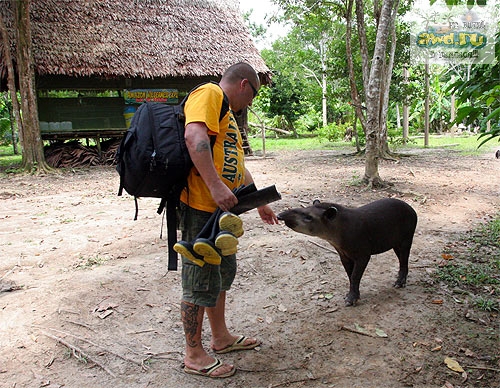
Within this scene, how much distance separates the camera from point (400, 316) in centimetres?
Answer: 316

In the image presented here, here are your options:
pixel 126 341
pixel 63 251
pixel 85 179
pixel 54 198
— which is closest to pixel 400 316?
pixel 126 341

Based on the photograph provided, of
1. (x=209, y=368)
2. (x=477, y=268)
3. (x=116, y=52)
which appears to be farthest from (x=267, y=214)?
(x=116, y=52)

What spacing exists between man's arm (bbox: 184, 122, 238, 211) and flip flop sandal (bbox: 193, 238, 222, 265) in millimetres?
214

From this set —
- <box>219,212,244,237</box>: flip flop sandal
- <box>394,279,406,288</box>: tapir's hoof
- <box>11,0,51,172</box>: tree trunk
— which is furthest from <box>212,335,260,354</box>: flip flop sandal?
<box>11,0,51,172</box>: tree trunk

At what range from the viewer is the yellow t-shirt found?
2219 millimetres

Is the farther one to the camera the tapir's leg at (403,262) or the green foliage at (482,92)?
the tapir's leg at (403,262)

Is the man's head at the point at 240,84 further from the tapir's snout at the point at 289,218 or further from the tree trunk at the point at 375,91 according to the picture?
the tree trunk at the point at 375,91

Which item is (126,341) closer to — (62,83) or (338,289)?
(338,289)

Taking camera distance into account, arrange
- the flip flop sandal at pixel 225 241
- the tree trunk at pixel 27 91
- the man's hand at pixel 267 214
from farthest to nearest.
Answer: the tree trunk at pixel 27 91, the man's hand at pixel 267 214, the flip flop sandal at pixel 225 241

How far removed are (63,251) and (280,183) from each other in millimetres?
5087

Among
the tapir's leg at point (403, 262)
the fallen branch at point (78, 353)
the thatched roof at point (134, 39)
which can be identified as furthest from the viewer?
the thatched roof at point (134, 39)

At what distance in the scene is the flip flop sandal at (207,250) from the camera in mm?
2146

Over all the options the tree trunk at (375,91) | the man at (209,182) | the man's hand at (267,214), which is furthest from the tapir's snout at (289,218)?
the tree trunk at (375,91)

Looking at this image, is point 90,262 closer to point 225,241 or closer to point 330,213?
point 330,213
